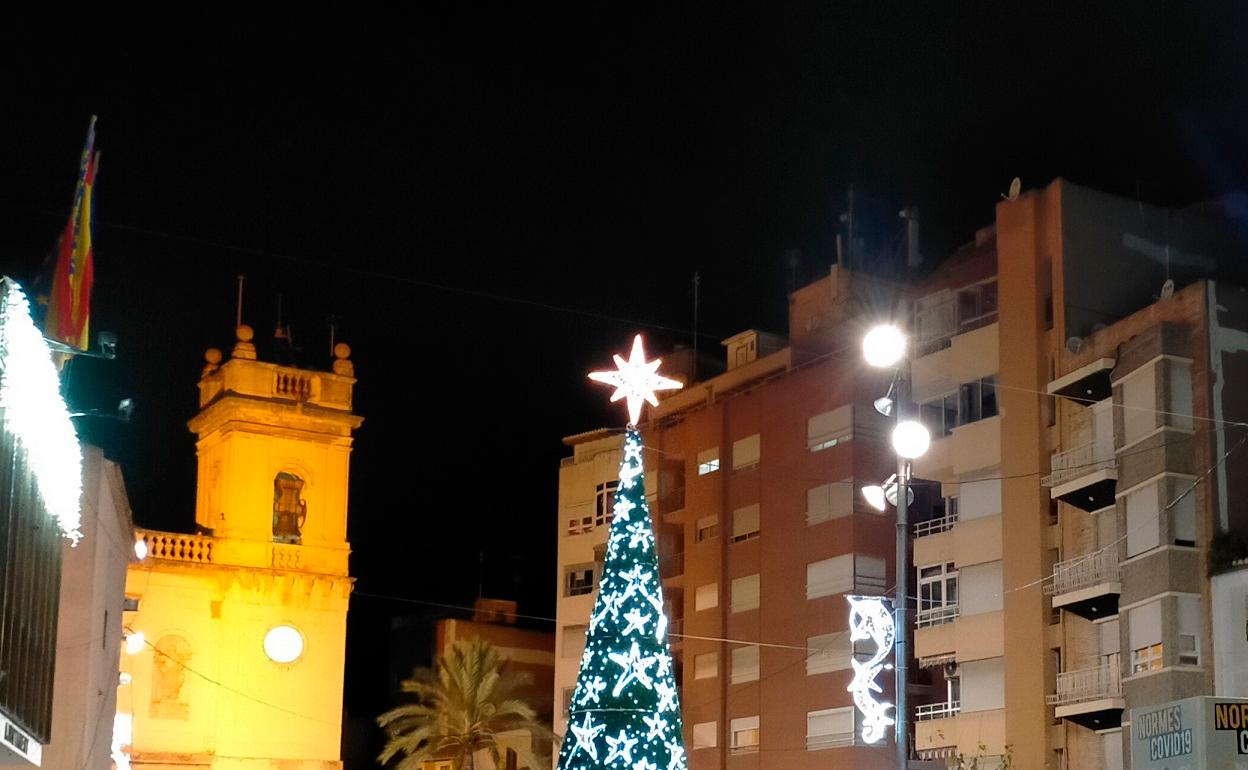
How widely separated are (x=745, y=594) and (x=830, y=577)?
4387 millimetres

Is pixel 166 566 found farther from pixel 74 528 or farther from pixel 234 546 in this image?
pixel 74 528

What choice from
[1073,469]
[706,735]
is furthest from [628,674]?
[706,735]

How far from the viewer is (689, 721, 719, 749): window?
5656 centimetres

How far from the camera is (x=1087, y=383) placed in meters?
44.1

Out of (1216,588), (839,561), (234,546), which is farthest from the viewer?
(234,546)

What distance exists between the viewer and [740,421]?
192ft

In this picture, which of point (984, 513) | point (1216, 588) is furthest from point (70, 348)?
point (984, 513)

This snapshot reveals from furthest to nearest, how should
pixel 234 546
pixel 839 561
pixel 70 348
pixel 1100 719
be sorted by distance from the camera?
pixel 234 546, pixel 839 561, pixel 1100 719, pixel 70 348

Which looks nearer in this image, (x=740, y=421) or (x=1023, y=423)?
(x=1023, y=423)

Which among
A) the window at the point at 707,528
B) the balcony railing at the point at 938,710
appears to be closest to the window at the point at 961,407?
the balcony railing at the point at 938,710

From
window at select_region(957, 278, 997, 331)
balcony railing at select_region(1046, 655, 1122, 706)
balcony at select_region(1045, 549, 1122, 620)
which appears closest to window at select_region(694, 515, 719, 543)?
window at select_region(957, 278, 997, 331)

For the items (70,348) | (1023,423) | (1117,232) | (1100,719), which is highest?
(1117,232)

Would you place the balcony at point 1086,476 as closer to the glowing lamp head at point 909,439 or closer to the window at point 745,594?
the window at point 745,594

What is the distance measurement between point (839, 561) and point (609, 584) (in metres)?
22.4
